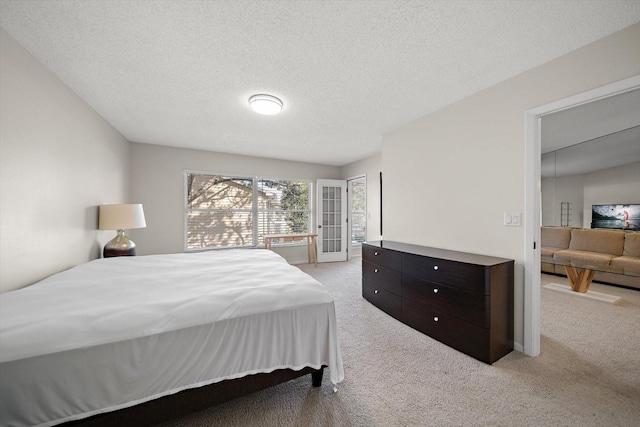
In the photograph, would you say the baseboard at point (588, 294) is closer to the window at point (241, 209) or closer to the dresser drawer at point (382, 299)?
the dresser drawer at point (382, 299)

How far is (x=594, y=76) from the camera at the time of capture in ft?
5.60

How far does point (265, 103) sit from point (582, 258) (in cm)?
535

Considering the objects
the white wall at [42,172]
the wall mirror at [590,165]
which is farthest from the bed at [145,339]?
the wall mirror at [590,165]

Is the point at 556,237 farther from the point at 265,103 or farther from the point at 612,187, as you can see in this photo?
the point at 265,103

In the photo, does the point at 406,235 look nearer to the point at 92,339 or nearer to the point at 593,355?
the point at 593,355

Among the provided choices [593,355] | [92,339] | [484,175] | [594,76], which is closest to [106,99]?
[92,339]

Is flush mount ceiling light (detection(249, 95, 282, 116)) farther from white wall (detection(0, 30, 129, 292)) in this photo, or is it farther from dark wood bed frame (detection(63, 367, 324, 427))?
dark wood bed frame (detection(63, 367, 324, 427))

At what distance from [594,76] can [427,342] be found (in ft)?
8.18

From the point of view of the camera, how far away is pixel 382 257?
9.54 ft

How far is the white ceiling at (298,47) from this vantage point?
4.69ft

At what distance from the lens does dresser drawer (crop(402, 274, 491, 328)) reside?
1918 mm

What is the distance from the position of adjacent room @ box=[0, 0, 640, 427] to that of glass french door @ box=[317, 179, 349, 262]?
2.41 metres

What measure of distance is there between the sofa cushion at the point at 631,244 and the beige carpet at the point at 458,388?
2.02 metres

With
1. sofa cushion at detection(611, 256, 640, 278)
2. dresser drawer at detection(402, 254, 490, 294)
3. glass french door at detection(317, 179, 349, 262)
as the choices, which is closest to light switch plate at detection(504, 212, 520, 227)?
dresser drawer at detection(402, 254, 490, 294)
